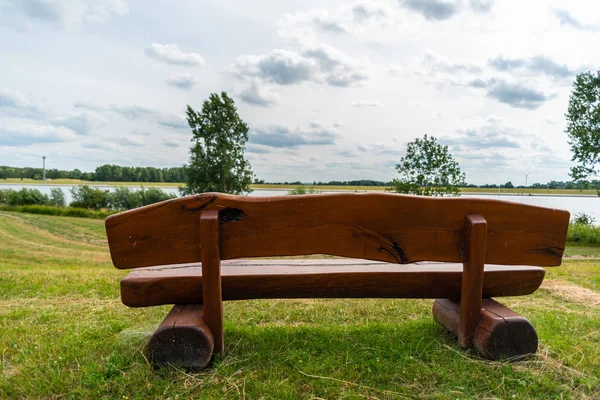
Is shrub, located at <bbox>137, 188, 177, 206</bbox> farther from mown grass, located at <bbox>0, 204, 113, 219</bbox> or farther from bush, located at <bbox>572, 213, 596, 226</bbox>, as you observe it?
bush, located at <bbox>572, 213, 596, 226</bbox>

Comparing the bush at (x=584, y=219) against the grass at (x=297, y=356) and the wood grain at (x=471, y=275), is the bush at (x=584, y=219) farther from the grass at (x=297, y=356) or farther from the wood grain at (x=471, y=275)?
the wood grain at (x=471, y=275)

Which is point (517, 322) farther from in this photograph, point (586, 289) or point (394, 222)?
point (586, 289)

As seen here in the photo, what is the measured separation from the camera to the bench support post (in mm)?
2178

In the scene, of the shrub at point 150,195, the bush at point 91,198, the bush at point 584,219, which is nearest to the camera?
the bush at point 584,219

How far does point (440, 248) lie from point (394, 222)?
0.36 meters

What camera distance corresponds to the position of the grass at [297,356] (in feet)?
7.13

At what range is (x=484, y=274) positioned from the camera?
8.70ft

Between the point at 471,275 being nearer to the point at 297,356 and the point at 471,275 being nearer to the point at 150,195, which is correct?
the point at 297,356

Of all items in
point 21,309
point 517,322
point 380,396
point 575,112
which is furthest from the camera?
point 575,112

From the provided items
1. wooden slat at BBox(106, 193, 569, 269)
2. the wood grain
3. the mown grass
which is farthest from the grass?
the mown grass

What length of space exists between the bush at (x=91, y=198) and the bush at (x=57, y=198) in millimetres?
2154

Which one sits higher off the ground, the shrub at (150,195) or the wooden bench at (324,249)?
the wooden bench at (324,249)

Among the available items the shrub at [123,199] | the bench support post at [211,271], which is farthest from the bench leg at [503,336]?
the shrub at [123,199]

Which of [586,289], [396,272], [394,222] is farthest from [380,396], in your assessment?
[586,289]
